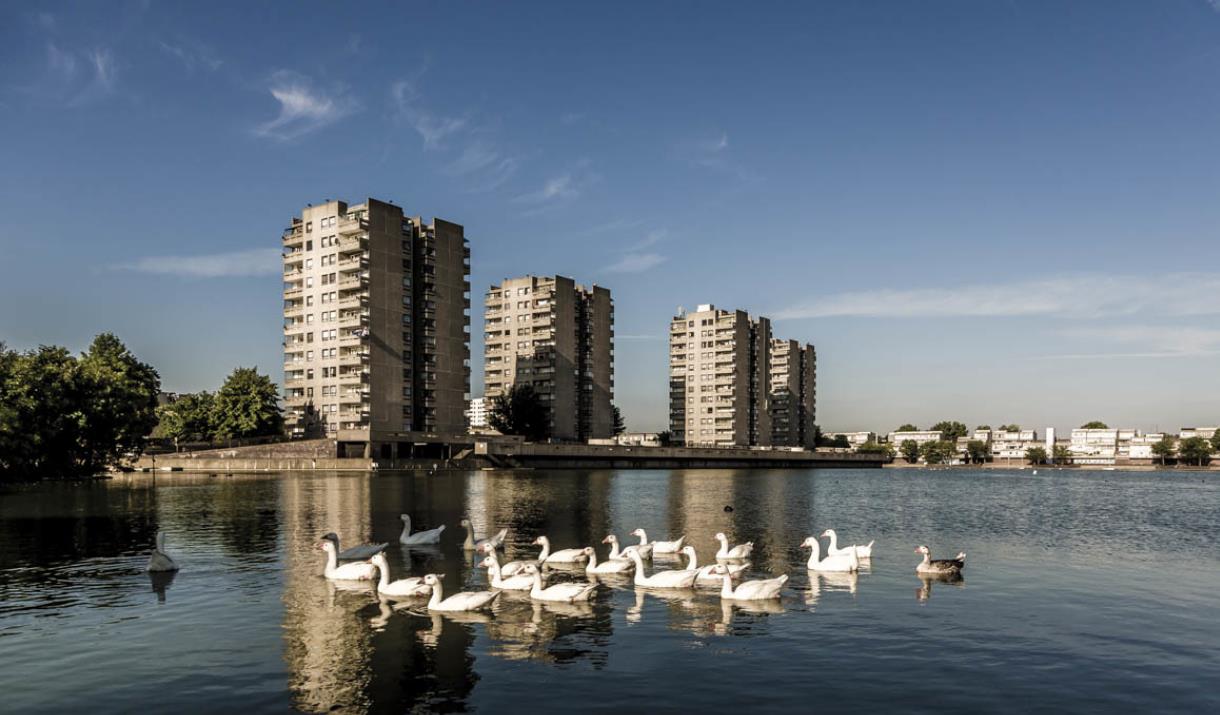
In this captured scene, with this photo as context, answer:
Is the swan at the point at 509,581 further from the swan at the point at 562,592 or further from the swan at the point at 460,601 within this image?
the swan at the point at 460,601

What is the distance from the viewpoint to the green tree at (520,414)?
175625 millimetres

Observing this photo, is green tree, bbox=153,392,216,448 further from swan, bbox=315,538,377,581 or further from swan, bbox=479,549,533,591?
swan, bbox=479,549,533,591

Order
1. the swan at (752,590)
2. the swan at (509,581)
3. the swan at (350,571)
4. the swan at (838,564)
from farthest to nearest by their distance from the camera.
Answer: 1. the swan at (838,564)
2. the swan at (350,571)
3. the swan at (509,581)
4. the swan at (752,590)

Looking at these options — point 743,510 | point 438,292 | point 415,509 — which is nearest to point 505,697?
point 415,509

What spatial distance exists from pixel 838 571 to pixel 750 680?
14.2 m

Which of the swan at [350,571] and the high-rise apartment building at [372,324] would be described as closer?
the swan at [350,571]

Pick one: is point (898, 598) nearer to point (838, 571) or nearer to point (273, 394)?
point (838, 571)

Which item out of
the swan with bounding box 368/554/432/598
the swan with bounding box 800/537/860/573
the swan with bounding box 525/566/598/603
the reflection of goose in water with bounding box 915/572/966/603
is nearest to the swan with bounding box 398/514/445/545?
the swan with bounding box 368/554/432/598

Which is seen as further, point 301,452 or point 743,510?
point 301,452

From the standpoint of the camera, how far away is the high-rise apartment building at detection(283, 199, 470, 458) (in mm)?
145125

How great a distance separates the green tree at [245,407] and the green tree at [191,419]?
8.60ft

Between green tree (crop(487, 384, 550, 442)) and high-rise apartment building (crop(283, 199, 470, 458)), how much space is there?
15.1 meters

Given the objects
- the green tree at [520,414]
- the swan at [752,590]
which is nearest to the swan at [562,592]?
the swan at [752,590]

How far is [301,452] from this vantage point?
125812mm
